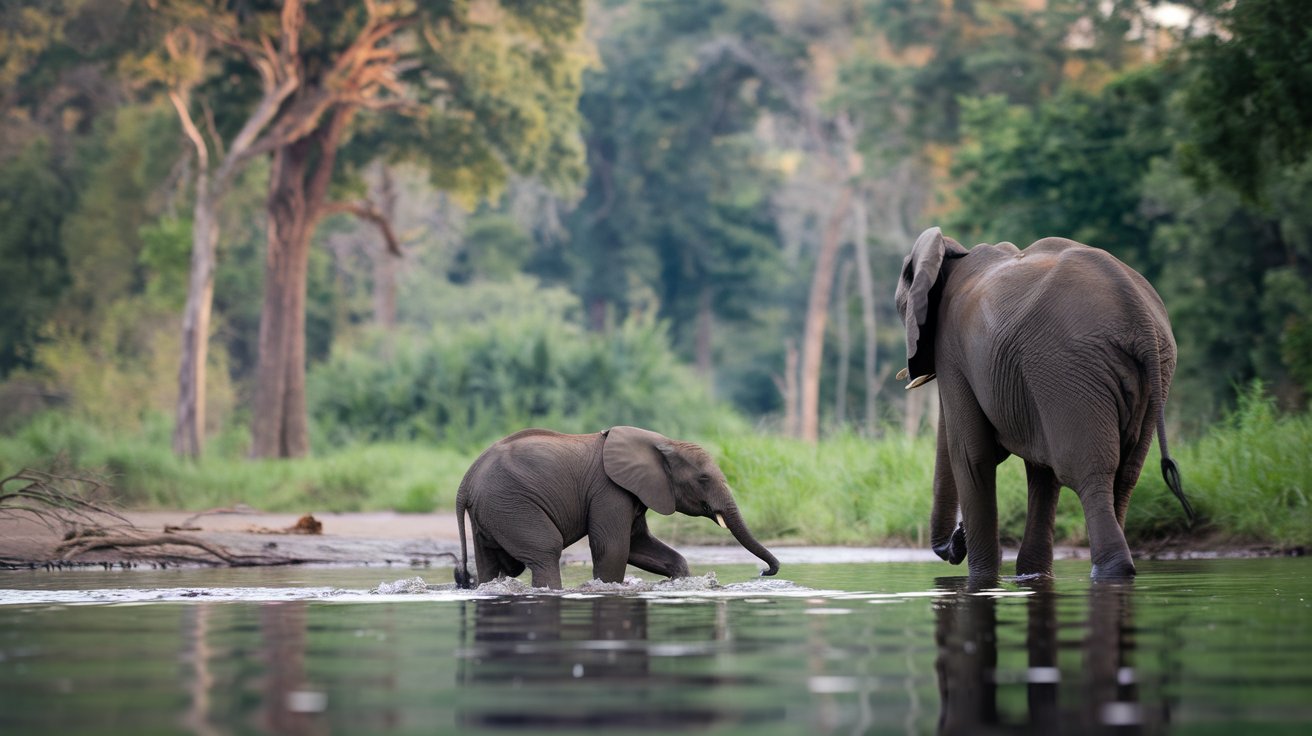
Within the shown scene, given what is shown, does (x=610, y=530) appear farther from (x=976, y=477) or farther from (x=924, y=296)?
(x=924, y=296)

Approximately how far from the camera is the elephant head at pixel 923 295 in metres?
10.2

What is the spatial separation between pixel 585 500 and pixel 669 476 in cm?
54

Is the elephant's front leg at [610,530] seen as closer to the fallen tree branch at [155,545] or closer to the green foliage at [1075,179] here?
the fallen tree branch at [155,545]

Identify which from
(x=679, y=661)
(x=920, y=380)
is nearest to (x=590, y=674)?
(x=679, y=661)

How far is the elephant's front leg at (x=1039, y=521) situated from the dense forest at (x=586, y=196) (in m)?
8.08

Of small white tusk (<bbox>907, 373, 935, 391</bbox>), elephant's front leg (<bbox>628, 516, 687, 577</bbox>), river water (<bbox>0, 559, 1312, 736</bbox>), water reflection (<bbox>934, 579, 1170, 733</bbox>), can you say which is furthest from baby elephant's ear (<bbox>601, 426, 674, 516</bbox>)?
water reflection (<bbox>934, 579, 1170, 733</bbox>)

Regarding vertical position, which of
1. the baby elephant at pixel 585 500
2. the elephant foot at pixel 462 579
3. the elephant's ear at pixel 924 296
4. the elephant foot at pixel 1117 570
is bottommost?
the elephant foot at pixel 462 579

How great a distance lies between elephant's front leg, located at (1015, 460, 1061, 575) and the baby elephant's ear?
2073 millimetres

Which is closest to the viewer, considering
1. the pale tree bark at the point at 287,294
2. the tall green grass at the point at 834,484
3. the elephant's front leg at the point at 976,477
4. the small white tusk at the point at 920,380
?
the elephant's front leg at the point at 976,477

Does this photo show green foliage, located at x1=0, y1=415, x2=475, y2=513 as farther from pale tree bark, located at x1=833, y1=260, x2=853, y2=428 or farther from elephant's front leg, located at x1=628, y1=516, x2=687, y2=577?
pale tree bark, located at x1=833, y1=260, x2=853, y2=428

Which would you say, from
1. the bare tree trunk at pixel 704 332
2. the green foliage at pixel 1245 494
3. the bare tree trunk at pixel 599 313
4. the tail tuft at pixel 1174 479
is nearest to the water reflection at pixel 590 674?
the tail tuft at pixel 1174 479

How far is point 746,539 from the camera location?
423 inches

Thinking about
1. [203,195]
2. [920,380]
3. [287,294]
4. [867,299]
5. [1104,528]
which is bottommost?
[1104,528]

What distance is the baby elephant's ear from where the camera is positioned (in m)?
10.7
